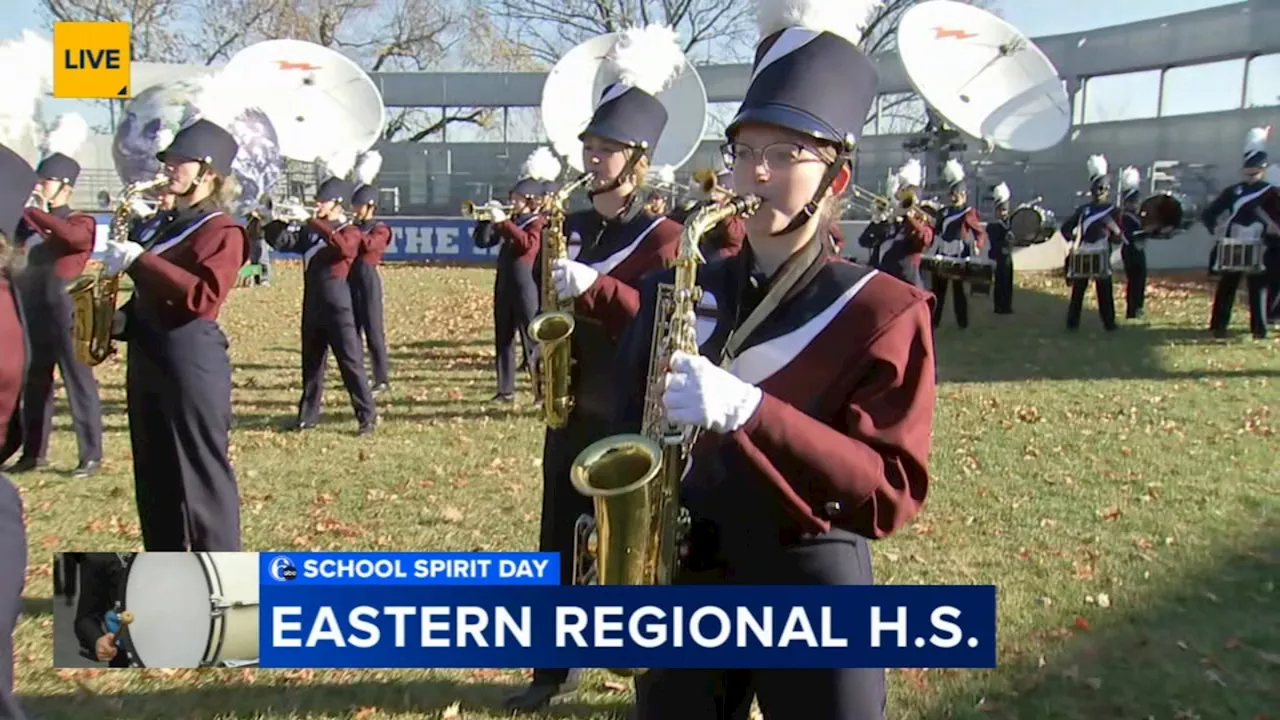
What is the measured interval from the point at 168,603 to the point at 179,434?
0.73 m

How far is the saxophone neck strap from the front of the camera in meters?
2.41

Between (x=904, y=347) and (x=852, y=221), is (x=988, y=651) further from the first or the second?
(x=852, y=221)

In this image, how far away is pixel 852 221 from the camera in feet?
89.1

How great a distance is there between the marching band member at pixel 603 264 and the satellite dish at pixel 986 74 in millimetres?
16740

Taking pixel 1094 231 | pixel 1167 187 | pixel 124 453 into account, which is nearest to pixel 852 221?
pixel 1167 187

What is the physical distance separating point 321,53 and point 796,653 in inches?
695

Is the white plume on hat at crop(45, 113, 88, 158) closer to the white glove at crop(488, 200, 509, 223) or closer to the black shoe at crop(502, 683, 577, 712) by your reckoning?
the white glove at crop(488, 200, 509, 223)

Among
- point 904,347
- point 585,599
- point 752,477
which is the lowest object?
point 585,599

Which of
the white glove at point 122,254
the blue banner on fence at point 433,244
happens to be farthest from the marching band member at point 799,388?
the blue banner on fence at point 433,244

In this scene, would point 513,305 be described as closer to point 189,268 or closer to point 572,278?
point 189,268

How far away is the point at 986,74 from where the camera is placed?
20.3 m

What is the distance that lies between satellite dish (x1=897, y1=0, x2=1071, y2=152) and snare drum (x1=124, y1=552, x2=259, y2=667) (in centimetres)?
1781

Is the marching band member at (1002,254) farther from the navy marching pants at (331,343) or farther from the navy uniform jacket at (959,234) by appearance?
the navy marching pants at (331,343)

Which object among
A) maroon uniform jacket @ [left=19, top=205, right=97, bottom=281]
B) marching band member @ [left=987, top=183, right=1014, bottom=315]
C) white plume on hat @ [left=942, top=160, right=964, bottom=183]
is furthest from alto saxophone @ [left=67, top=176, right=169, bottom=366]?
marching band member @ [left=987, top=183, right=1014, bottom=315]
